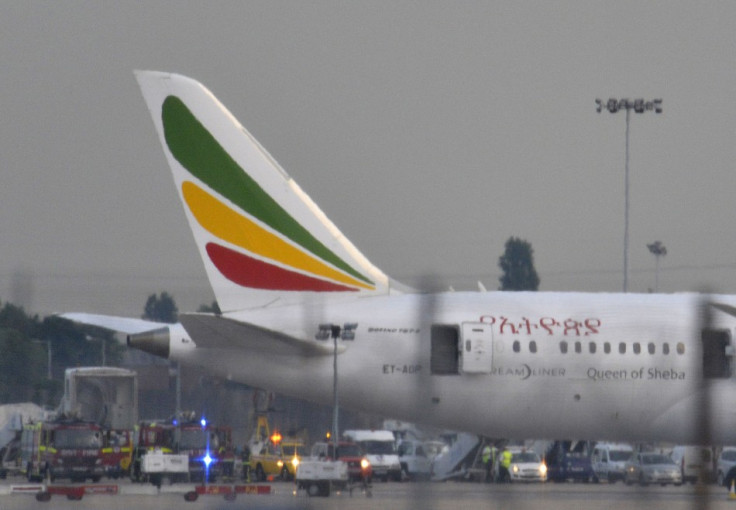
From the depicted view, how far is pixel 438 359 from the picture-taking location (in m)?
27.9

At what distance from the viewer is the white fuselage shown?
1090 inches

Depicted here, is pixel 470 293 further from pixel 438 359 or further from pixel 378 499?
pixel 378 499

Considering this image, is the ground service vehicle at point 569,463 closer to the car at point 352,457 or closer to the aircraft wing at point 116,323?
the car at point 352,457

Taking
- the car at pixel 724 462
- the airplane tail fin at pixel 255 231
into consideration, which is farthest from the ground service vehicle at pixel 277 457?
the airplane tail fin at pixel 255 231

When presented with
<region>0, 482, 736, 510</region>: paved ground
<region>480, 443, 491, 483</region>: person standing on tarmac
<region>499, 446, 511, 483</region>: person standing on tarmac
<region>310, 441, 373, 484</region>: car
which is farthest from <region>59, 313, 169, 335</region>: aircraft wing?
<region>480, 443, 491, 483</region>: person standing on tarmac

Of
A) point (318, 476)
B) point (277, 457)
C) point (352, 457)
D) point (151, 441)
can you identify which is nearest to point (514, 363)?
point (318, 476)

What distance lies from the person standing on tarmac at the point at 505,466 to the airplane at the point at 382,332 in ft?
10.3

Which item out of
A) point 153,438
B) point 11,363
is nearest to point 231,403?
point 11,363

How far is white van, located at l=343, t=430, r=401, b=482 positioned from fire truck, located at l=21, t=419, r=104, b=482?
7.52 meters

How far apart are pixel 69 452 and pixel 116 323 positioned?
1449 cm

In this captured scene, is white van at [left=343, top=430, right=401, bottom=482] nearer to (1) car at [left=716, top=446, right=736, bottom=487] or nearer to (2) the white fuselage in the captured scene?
(1) car at [left=716, top=446, right=736, bottom=487]

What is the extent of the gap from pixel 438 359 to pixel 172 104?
25.8 ft

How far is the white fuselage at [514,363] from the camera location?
27688mm

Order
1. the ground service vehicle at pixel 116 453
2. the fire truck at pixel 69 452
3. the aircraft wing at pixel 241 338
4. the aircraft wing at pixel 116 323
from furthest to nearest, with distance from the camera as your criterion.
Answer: the ground service vehicle at pixel 116 453, the fire truck at pixel 69 452, the aircraft wing at pixel 116 323, the aircraft wing at pixel 241 338
